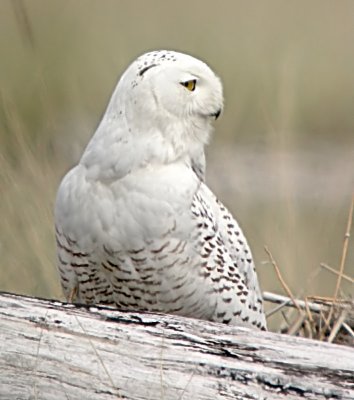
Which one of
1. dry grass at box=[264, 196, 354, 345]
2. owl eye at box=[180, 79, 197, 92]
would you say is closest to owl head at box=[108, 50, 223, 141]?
owl eye at box=[180, 79, 197, 92]

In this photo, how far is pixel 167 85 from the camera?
14.8 ft

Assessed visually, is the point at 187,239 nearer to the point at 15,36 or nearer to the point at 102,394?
the point at 102,394

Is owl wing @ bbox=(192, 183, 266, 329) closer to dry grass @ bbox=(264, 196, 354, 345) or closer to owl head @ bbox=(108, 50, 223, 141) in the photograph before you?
dry grass @ bbox=(264, 196, 354, 345)

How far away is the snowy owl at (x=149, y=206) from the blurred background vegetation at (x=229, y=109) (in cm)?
71

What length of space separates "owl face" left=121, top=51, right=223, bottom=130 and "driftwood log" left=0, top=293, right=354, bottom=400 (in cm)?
80

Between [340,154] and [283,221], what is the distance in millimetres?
5605

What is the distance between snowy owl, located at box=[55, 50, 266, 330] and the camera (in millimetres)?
4402

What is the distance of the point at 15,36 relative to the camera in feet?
28.1

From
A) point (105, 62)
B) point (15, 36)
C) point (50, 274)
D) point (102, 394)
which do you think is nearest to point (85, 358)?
point (102, 394)

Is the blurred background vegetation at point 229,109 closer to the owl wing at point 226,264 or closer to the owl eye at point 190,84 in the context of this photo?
the owl wing at point 226,264

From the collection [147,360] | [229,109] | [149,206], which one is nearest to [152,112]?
[149,206]

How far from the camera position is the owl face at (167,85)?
14.7 ft

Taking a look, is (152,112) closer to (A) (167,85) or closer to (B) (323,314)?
(A) (167,85)

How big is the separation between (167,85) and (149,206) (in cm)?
40
